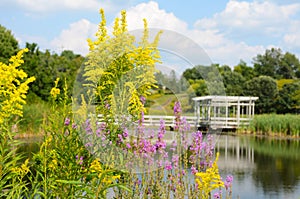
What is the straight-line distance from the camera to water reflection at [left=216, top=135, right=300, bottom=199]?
9.77 m

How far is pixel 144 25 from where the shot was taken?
3.99 meters

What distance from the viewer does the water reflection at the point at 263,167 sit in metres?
9.77

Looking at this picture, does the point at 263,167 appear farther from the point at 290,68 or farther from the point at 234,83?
the point at 290,68

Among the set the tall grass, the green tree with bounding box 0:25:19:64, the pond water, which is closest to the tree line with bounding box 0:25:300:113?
the green tree with bounding box 0:25:19:64

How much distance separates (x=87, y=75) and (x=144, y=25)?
0.75 meters

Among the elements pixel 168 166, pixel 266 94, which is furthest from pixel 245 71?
pixel 168 166

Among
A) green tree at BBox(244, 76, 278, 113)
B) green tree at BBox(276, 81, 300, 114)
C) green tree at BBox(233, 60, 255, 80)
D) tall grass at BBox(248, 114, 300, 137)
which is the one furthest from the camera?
green tree at BBox(233, 60, 255, 80)

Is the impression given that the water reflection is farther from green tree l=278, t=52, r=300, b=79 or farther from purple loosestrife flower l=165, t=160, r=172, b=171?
green tree l=278, t=52, r=300, b=79

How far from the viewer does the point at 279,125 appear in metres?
23.6

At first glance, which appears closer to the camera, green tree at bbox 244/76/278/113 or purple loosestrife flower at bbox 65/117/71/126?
purple loosestrife flower at bbox 65/117/71/126

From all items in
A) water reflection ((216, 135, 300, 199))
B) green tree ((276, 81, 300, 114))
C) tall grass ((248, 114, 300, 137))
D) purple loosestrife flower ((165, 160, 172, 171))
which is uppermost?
green tree ((276, 81, 300, 114))

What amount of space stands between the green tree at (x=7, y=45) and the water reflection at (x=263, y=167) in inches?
537

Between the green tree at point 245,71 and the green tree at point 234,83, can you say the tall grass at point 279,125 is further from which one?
the green tree at point 245,71

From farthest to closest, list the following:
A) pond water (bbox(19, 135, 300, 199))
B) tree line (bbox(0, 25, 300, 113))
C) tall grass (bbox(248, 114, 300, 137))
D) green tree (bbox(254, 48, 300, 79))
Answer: green tree (bbox(254, 48, 300, 79)) → tall grass (bbox(248, 114, 300, 137)) → pond water (bbox(19, 135, 300, 199)) → tree line (bbox(0, 25, 300, 113))
